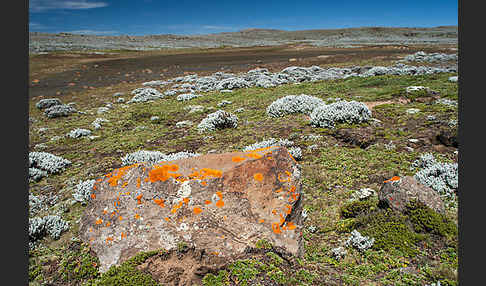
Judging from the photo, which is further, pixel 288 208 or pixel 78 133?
pixel 78 133

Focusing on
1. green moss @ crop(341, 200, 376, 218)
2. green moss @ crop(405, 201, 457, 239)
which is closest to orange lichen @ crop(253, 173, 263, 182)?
green moss @ crop(341, 200, 376, 218)

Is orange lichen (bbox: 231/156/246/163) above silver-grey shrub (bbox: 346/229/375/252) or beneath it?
above

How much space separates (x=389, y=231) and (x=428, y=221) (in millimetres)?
751

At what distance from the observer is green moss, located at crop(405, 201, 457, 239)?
4.87 m

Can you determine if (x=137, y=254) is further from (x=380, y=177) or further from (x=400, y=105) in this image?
(x=400, y=105)

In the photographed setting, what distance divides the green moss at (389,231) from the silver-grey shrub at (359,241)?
0.34 feet

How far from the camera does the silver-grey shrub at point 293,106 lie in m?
13.0

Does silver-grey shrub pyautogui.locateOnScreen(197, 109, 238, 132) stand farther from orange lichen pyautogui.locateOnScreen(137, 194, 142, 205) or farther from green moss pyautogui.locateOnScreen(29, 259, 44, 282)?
green moss pyautogui.locateOnScreen(29, 259, 44, 282)

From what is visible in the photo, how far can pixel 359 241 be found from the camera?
495 cm

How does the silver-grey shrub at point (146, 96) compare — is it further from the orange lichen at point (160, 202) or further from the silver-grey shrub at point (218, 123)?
the orange lichen at point (160, 202)

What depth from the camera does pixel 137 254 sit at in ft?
14.5

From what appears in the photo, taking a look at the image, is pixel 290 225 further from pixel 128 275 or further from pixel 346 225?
pixel 128 275

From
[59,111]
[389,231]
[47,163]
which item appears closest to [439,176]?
[389,231]

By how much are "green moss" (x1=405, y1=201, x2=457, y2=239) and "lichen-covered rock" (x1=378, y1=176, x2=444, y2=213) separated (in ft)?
0.37
